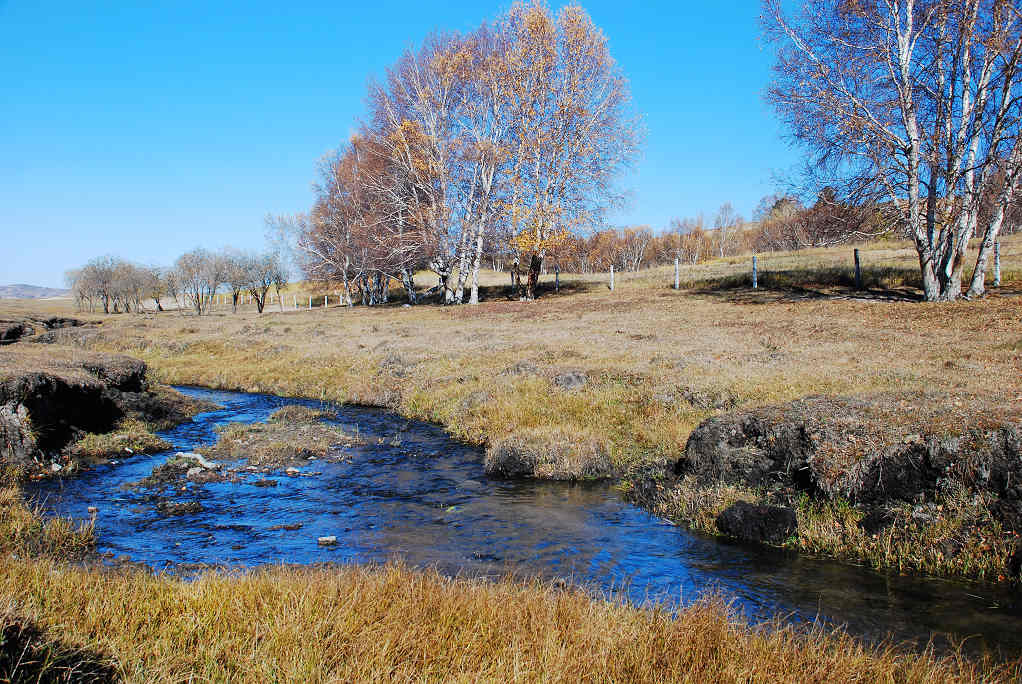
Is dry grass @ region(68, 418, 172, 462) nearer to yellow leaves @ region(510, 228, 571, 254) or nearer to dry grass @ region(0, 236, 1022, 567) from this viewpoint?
dry grass @ region(0, 236, 1022, 567)

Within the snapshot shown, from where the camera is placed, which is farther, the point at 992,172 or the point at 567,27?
the point at 567,27

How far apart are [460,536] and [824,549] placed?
440 cm

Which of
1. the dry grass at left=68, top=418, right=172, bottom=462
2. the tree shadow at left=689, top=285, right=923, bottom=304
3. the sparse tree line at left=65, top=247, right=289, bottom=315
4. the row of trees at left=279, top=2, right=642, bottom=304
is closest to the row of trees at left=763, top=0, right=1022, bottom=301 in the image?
the tree shadow at left=689, top=285, right=923, bottom=304

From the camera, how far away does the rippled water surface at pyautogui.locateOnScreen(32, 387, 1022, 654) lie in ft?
19.6

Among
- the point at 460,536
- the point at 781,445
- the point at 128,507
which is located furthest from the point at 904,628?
the point at 128,507

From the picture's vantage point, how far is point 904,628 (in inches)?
216

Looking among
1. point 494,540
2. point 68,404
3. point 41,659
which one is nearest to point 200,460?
point 68,404

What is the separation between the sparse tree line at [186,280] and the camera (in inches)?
3231

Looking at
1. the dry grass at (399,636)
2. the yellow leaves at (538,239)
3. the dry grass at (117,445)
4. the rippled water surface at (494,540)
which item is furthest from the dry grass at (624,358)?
the dry grass at (117,445)

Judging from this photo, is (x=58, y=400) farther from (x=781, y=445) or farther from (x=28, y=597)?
(x=781, y=445)

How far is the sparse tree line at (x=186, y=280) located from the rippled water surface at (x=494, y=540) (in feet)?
233

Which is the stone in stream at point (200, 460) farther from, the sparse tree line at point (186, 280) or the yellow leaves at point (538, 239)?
the sparse tree line at point (186, 280)

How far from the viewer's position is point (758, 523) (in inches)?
310

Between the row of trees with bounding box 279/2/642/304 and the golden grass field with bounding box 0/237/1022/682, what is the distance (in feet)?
19.3
